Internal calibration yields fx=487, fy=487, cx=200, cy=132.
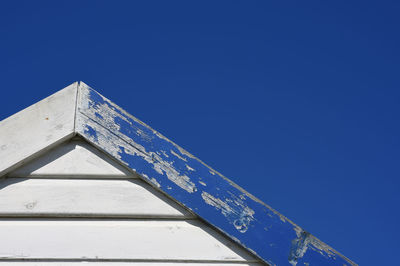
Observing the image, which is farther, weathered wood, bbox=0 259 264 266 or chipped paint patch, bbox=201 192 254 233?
chipped paint patch, bbox=201 192 254 233

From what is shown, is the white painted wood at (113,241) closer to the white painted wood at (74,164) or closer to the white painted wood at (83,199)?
the white painted wood at (83,199)

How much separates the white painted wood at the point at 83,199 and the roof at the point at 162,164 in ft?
0.18

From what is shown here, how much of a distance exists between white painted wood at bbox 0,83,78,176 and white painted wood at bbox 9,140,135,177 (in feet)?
0.15

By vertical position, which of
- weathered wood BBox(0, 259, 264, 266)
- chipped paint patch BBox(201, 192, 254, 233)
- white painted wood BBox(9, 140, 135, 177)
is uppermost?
chipped paint patch BBox(201, 192, 254, 233)

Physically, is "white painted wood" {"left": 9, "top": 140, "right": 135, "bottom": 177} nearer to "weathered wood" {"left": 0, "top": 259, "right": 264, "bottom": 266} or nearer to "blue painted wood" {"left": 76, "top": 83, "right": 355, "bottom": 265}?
"blue painted wood" {"left": 76, "top": 83, "right": 355, "bottom": 265}

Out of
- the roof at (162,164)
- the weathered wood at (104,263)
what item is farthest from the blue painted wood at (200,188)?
the weathered wood at (104,263)

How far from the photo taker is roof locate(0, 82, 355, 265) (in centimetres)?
194

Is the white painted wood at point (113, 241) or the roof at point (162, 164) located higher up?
the roof at point (162, 164)

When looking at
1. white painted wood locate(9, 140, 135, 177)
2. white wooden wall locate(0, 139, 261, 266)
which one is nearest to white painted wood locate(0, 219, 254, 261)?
white wooden wall locate(0, 139, 261, 266)

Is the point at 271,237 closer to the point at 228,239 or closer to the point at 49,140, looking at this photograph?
the point at 228,239

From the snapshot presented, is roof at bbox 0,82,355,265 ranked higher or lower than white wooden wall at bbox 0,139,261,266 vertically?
higher

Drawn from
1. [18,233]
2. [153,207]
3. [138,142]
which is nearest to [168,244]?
[153,207]

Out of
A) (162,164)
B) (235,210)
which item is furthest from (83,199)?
(235,210)

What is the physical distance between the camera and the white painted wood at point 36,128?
195 cm
